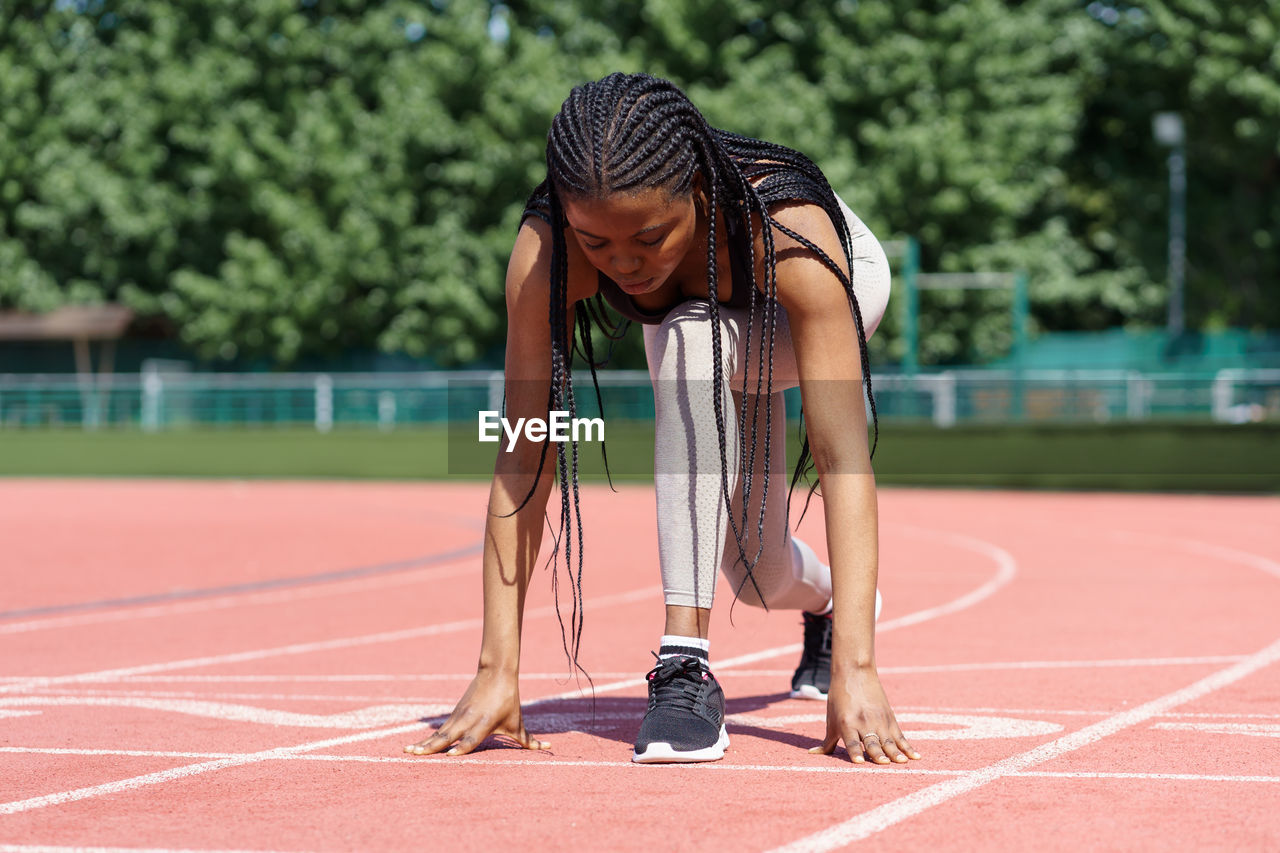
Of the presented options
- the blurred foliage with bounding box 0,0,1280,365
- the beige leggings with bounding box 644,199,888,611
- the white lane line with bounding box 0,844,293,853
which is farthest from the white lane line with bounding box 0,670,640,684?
the blurred foliage with bounding box 0,0,1280,365

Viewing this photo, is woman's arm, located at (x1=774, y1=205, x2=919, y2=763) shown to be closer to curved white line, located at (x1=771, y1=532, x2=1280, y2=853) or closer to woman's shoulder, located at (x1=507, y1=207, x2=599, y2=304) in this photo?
curved white line, located at (x1=771, y1=532, x2=1280, y2=853)

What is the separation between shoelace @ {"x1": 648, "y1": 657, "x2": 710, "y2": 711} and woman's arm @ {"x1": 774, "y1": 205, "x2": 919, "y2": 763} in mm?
340

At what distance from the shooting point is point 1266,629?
7.68 m

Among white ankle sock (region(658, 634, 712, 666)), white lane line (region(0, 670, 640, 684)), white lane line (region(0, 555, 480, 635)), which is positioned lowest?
white lane line (region(0, 555, 480, 635))

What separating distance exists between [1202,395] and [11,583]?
1556 cm

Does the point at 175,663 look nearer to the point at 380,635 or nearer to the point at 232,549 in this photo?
the point at 380,635

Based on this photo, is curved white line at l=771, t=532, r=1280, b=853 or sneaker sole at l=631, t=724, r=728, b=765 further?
sneaker sole at l=631, t=724, r=728, b=765

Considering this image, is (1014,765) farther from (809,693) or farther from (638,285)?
(638,285)

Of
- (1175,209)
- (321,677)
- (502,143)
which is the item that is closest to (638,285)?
(321,677)

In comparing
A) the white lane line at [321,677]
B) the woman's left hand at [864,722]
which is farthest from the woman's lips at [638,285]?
the white lane line at [321,677]

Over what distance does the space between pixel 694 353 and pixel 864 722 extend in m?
1.02

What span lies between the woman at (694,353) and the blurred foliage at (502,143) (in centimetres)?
2711

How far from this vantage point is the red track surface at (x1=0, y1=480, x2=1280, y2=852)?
356 cm

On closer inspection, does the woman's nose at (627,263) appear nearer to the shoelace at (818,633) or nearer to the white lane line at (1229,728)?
the shoelace at (818,633)
